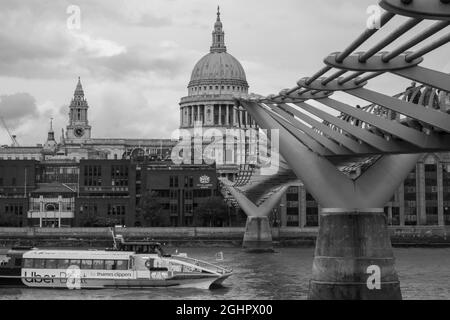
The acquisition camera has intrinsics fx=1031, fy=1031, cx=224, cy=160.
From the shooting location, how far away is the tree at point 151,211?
414 feet

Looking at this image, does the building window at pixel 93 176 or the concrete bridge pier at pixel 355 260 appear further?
the building window at pixel 93 176

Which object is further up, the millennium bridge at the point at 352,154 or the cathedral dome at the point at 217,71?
the cathedral dome at the point at 217,71

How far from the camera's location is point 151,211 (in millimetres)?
126750

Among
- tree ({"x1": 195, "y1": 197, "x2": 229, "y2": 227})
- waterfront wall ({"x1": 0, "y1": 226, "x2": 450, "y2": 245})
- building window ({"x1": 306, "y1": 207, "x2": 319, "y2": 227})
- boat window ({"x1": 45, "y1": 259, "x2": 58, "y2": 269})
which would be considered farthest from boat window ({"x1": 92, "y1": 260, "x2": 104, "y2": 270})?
building window ({"x1": 306, "y1": 207, "x2": 319, "y2": 227})

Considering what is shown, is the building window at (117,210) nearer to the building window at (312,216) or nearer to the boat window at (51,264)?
the building window at (312,216)

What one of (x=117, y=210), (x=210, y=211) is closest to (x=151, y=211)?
(x=210, y=211)

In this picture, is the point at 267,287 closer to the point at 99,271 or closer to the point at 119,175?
the point at 99,271

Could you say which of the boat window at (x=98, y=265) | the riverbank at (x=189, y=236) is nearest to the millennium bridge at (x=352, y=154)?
the boat window at (x=98, y=265)

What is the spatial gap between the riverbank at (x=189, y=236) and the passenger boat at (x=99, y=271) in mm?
60502

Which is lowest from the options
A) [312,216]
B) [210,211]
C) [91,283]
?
[91,283]

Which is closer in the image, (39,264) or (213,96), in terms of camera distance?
(39,264)

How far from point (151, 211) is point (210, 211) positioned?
7273 millimetres
